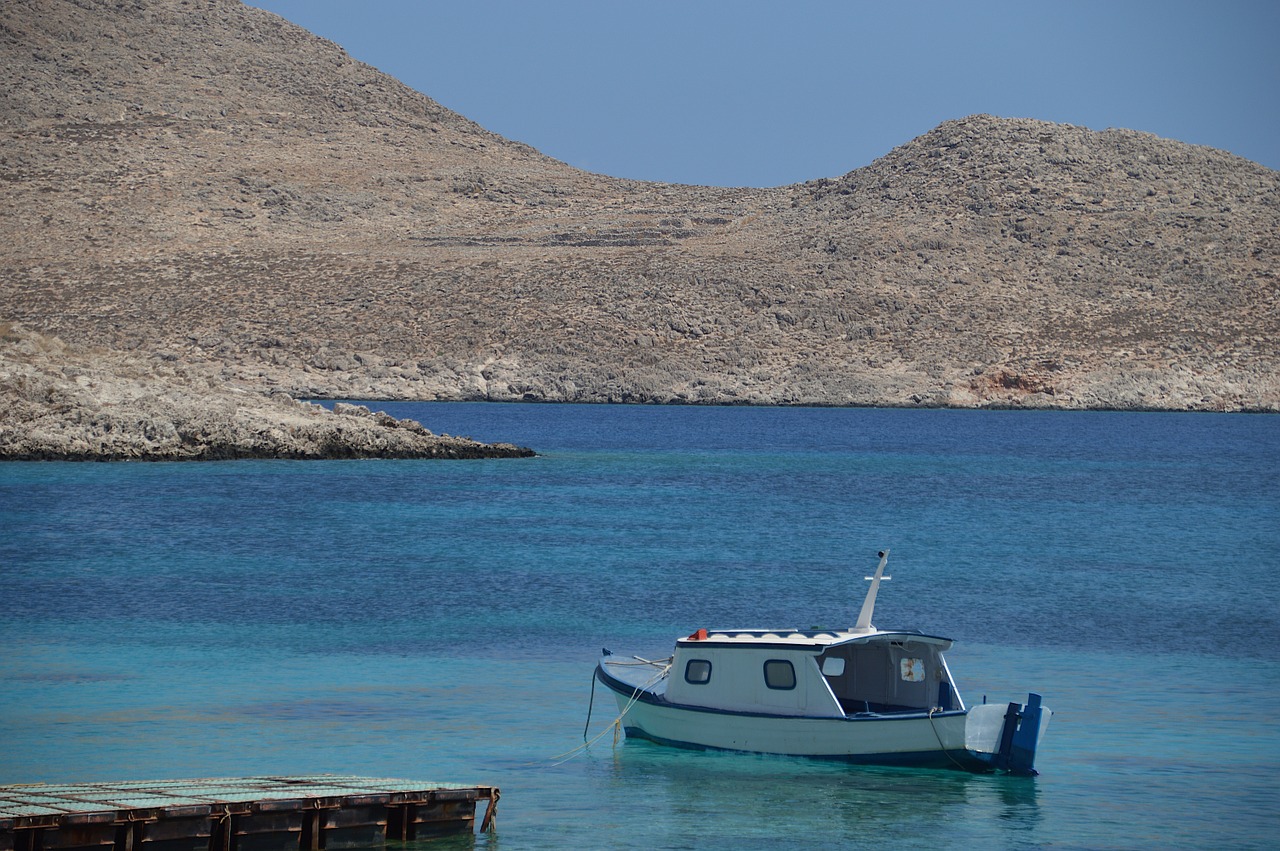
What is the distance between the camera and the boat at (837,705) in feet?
55.5

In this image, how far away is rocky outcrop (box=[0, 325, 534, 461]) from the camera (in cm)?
5156

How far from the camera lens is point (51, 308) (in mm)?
102750

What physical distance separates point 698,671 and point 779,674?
967 millimetres

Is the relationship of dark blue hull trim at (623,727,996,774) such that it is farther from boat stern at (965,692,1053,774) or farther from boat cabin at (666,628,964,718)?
boat cabin at (666,628,964,718)

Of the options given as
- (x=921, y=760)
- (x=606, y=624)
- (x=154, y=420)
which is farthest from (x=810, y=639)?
(x=154, y=420)

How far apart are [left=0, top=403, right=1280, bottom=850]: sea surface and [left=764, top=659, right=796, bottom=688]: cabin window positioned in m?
0.82

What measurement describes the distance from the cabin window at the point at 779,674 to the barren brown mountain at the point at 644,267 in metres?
81.0

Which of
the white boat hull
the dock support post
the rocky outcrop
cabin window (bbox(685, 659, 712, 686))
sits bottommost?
the dock support post

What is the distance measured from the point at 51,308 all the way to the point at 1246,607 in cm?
8658

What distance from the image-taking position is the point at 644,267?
112250 mm

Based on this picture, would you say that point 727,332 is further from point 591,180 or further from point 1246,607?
point 1246,607

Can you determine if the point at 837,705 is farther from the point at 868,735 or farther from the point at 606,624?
the point at 606,624

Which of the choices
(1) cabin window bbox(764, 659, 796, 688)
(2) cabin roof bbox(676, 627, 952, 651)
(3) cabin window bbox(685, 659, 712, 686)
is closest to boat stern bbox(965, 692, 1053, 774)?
(2) cabin roof bbox(676, 627, 952, 651)

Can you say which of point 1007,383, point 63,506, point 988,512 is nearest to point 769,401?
point 1007,383
